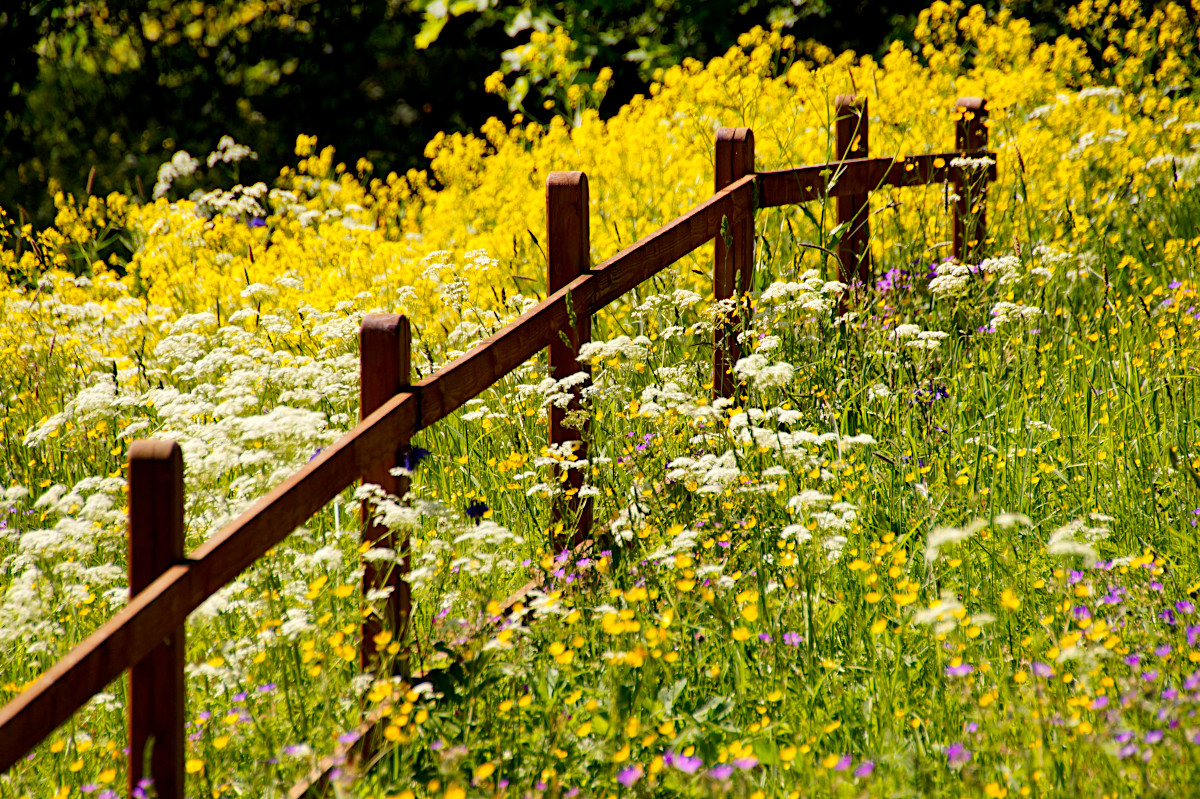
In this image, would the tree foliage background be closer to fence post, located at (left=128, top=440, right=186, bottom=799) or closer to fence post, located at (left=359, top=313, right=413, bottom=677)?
fence post, located at (left=359, top=313, right=413, bottom=677)

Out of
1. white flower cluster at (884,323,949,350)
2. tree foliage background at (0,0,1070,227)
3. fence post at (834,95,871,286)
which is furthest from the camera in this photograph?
tree foliage background at (0,0,1070,227)

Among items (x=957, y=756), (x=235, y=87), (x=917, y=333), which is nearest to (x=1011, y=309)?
(x=917, y=333)

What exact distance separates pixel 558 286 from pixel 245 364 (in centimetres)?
118

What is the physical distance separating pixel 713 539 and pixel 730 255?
1082mm

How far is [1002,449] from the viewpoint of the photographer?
329 centimetres

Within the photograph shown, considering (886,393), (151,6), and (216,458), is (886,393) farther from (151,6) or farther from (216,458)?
(151,6)

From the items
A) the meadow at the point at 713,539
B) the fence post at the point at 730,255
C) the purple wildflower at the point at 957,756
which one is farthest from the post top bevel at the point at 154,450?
the fence post at the point at 730,255

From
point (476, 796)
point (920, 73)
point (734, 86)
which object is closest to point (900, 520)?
point (476, 796)

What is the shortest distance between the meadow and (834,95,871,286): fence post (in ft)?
0.39

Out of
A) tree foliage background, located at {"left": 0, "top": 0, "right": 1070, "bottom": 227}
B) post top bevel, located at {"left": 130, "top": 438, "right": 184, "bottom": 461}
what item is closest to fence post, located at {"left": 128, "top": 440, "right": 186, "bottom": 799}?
post top bevel, located at {"left": 130, "top": 438, "right": 184, "bottom": 461}

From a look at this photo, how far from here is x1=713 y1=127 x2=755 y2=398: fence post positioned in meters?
3.48

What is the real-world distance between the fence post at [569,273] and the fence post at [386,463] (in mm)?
629

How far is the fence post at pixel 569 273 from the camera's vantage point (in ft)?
9.62

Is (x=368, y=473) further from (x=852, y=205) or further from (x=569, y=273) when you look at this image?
(x=852, y=205)
